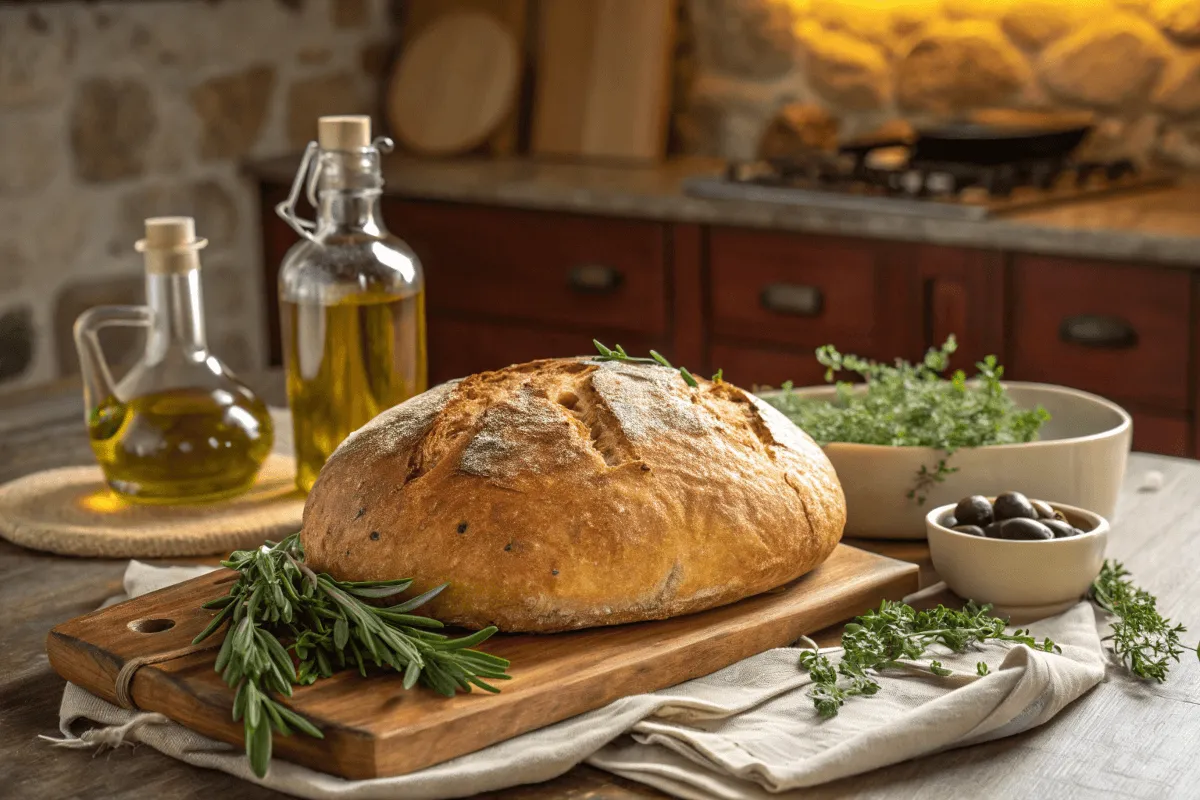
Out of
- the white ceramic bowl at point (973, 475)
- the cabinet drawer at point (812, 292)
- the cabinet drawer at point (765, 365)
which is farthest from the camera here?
the cabinet drawer at point (765, 365)

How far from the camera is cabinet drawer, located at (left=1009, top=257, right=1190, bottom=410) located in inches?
89.2

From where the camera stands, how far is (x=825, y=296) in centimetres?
263

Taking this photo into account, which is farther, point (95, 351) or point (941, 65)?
point (941, 65)

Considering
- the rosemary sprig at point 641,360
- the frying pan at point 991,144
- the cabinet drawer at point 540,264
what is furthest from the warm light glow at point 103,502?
the frying pan at point 991,144

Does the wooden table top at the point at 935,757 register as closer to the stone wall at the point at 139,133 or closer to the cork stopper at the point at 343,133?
the cork stopper at the point at 343,133

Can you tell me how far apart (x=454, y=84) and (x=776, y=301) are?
1172 millimetres

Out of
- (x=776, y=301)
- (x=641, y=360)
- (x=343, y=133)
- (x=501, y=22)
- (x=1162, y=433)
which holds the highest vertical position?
(x=501, y=22)

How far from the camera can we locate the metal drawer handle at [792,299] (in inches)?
104

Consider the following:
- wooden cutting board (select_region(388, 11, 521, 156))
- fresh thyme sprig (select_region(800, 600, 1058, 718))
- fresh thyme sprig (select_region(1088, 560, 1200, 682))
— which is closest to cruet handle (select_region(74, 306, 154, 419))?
fresh thyme sprig (select_region(800, 600, 1058, 718))

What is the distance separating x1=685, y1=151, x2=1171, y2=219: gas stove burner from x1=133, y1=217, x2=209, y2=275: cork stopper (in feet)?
4.89

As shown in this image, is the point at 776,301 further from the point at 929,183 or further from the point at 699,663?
the point at 699,663

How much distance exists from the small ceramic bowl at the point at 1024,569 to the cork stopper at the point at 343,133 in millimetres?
563

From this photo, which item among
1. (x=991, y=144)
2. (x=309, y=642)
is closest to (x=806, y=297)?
(x=991, y=144)

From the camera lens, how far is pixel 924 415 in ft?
4.04
